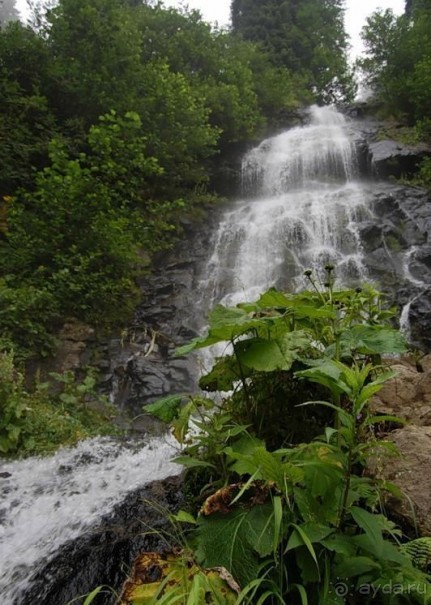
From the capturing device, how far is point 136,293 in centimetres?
812

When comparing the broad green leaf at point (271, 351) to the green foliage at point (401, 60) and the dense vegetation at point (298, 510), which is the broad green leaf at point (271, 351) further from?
the green foliage at point (401, 60)

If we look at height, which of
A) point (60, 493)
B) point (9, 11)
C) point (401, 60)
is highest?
point (9, 11)

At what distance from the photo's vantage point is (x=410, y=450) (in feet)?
5.39

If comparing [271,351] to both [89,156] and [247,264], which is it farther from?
[247,264]

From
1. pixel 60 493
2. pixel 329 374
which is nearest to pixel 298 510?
pixel 329 374

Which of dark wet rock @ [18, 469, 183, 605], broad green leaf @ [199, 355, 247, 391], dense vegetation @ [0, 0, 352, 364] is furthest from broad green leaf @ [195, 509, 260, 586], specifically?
dense vegetation @ [0, 0, 352, 364]

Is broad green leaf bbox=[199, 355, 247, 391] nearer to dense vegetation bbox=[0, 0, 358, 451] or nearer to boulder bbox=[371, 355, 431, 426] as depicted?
boulder bbox=[371, 355, 431, 426]

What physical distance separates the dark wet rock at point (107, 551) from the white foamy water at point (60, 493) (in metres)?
0.12

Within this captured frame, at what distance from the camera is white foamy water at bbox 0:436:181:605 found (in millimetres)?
2223

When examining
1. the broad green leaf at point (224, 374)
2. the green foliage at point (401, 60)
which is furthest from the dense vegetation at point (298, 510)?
the green foliage at point (401, 60)

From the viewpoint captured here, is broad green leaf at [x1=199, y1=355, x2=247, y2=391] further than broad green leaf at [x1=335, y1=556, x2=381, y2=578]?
Yes

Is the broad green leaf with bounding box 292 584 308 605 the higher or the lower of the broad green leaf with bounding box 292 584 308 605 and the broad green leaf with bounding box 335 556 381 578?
the lower

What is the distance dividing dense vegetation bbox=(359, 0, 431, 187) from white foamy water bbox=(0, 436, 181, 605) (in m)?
10.9

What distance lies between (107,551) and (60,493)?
1199 mm
